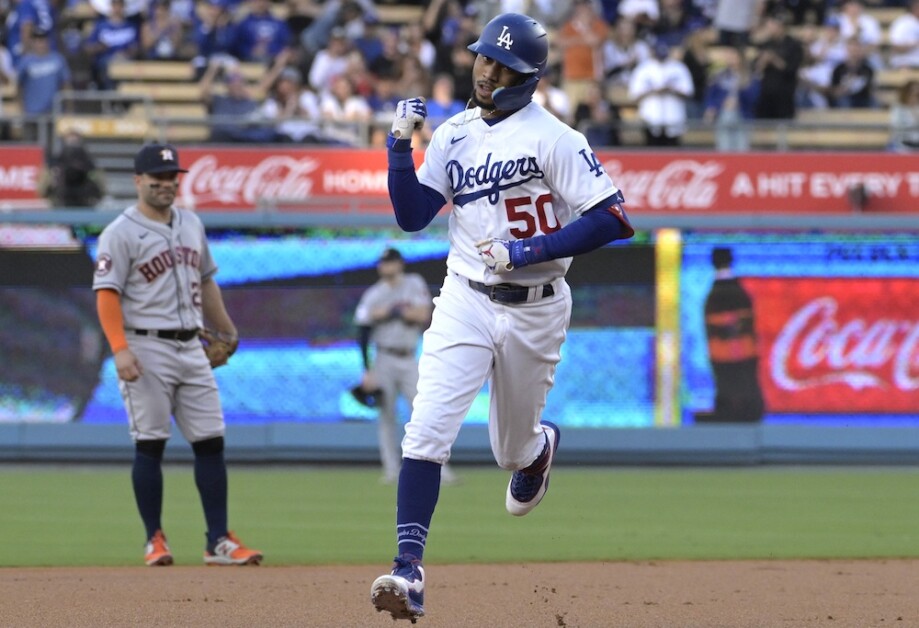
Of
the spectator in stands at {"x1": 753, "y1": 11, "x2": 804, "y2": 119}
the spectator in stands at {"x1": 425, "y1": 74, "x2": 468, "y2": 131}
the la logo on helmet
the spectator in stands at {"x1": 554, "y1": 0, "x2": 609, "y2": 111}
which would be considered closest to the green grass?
the la logo on helmet

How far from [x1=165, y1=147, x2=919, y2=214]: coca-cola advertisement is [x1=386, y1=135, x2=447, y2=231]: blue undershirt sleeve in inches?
388

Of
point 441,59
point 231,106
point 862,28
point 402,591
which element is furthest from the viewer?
point 862,28

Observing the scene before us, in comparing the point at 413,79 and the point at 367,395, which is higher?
the point at 413,79

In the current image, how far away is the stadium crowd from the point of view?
17.4m

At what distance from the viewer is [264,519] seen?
1033 cm

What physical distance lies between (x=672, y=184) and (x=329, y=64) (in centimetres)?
453

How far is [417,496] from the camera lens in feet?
18.1

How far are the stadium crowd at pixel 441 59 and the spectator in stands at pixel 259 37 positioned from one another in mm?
17

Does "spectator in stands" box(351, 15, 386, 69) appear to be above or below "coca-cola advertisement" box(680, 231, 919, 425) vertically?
above

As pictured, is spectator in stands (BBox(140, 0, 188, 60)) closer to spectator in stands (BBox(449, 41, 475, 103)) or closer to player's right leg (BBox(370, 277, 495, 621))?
spectator in stands (BBox(449, 41, 475, 103))

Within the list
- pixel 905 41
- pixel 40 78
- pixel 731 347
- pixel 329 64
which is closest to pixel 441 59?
pixel 329 64

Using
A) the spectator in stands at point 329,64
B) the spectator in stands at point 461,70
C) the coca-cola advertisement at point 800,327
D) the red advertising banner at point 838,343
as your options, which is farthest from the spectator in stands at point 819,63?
the spectator in stands at point 329,64

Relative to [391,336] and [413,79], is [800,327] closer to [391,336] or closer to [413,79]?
[391,336]

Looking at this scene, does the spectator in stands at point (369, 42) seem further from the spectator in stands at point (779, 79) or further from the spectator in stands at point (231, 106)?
the spectator in stands at point (779, 79)
